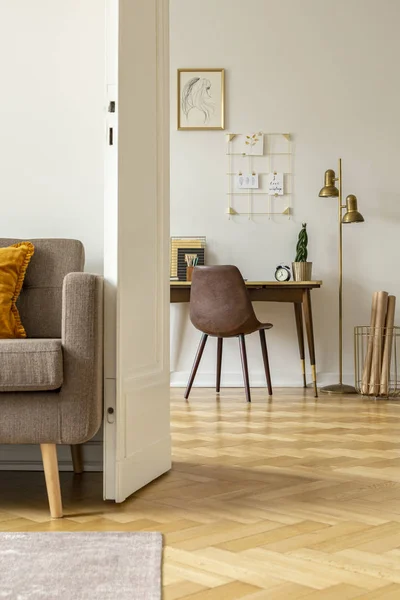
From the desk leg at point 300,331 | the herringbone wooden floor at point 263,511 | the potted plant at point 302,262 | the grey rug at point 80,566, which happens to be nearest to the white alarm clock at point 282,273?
the potted plant at point 302,262

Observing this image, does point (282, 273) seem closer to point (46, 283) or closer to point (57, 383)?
point (46, 283)

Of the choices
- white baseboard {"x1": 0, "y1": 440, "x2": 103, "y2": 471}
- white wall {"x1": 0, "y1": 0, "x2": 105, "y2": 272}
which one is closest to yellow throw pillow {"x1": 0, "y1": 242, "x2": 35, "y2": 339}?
white wall {"x1": 0, "y1": 0, "x2": 105, "y2": 272}

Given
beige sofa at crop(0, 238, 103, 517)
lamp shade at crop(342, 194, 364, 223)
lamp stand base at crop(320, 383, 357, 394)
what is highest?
lamp shade at crop(342, 194, 364, 223)

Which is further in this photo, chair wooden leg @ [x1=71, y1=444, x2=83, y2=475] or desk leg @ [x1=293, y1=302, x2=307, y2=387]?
desk leg @ [x1=293, y1=302, x2=307, y2=387]

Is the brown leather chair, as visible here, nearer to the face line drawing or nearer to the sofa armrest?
the face line drawing

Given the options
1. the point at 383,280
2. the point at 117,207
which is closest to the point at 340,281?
the point at 383,280

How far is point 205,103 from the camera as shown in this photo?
5668mm

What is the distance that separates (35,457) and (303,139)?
144 inches

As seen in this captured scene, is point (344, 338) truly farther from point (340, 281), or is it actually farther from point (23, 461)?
point (23, 461)

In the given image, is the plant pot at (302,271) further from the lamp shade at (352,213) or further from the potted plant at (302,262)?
the lamp shade at (352,213)

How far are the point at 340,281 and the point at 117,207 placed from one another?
3267 mm

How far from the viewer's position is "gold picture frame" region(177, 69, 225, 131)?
5.66m

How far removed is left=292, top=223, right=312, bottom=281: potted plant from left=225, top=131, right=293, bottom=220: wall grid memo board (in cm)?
27

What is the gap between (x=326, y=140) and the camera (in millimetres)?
5656
